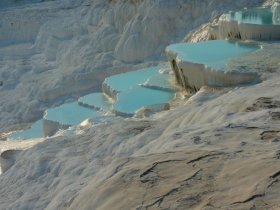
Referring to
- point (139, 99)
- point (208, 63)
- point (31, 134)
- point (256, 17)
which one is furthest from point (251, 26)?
point (31, 134)

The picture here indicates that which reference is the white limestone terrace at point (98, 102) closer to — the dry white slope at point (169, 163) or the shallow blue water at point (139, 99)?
the shallow blue water at point (139, 99)

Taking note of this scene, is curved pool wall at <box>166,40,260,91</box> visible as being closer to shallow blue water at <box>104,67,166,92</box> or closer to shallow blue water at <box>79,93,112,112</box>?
shallow blue water at <box>104,67,166,92</box>

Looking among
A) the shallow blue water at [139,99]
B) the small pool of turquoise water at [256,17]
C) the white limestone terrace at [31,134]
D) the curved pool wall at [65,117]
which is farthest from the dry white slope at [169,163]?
Answer: the white limestone terrace at [31,134]

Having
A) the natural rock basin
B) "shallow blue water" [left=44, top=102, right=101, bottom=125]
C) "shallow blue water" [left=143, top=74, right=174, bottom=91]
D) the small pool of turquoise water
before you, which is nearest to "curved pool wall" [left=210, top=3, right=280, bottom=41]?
the small pool of turquoise water

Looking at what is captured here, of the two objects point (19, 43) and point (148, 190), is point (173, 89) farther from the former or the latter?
point (19, 43)

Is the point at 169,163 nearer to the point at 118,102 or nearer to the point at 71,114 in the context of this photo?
the point at 118,102

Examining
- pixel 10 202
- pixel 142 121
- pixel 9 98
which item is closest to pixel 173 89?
pixel 142 121
